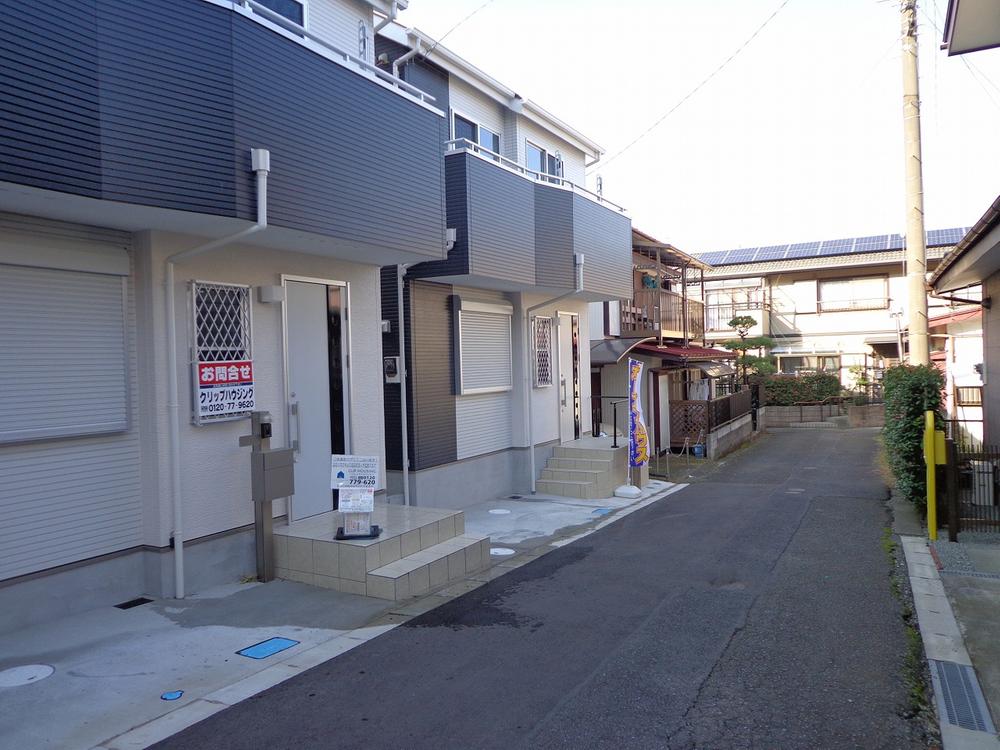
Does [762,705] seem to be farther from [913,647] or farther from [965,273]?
[965,273]

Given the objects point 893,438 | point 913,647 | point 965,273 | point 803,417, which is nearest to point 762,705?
point 913,647

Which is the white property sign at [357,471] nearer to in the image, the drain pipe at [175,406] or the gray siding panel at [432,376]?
the drain pipe at [175,406]

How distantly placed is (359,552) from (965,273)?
1119 centimetres

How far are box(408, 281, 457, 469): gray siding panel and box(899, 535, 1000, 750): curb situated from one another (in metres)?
6.63

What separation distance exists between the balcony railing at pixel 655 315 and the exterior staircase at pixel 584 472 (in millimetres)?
6050

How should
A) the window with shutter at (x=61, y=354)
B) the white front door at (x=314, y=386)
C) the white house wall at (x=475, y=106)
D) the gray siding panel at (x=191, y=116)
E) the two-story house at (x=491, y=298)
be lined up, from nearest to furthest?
the gray siding panel at (x=191, y=116) < the window with shutter at (x=61, y=354) < the white front door at (x=314, y=386) < the two-story house at (x=491, y=298) < the white house wall at (x=475, y=106)

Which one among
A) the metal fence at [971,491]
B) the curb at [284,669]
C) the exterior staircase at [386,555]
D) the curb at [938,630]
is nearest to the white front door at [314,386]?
the exterior staircase at [386,555]

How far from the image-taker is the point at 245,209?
6.91 m

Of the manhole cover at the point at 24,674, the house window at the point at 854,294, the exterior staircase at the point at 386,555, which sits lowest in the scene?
the manhole cover at the point at 24,674

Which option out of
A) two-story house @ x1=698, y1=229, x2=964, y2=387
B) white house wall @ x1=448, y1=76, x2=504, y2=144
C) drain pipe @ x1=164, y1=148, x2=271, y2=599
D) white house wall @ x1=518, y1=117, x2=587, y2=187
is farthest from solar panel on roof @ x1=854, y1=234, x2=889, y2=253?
drain pipe @ x1=164, y1=148, x2=271, y2=599

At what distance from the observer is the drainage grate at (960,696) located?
470cm

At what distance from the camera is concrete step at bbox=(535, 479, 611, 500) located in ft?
44.7

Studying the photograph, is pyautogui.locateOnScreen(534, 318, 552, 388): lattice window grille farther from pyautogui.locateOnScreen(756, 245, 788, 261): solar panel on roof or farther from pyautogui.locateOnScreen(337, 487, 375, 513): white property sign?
pyautogui.locateOnScreen(756, 245, 788, 261): solar panel on roof

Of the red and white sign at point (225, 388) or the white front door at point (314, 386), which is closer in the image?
the red and white sign at point (225, 388)
